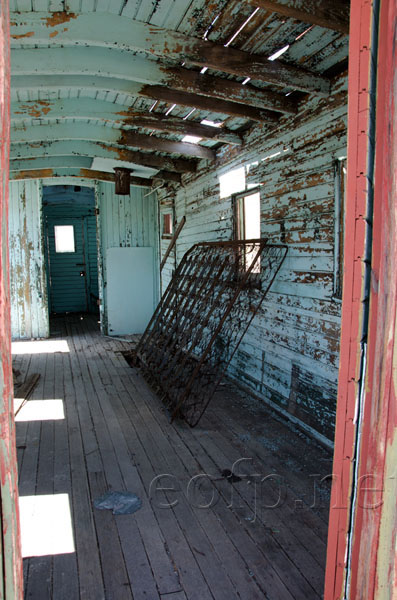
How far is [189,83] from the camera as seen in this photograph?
3.69 m

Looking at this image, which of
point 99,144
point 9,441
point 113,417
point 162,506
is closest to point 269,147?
point 99,144

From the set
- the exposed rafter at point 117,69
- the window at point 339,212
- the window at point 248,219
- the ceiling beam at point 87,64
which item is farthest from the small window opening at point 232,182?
the window at point 339,212

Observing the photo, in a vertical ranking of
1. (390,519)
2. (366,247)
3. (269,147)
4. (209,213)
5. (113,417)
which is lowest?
(113,417)

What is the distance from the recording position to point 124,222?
942cm

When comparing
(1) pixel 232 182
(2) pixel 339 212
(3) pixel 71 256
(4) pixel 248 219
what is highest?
(1) pixel 232 182

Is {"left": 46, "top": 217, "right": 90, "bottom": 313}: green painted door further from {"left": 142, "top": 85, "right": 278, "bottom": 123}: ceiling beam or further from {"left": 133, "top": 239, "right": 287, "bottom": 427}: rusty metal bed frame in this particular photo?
{"left": 142, "top": 85, "right": 278, "bottom": 123}: ceiling beam

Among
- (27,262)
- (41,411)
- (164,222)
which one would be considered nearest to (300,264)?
(41,411)

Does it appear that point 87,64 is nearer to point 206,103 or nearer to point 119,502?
point 206,103

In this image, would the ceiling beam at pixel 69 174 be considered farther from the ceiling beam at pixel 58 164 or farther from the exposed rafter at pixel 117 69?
the exposed rafter at pixel 117 69

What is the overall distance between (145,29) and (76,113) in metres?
1.94

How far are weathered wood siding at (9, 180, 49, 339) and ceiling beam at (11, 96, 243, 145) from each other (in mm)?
4118

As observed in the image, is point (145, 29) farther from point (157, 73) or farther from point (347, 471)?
point (347, 471)

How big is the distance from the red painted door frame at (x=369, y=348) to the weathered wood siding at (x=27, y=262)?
28.0 ft

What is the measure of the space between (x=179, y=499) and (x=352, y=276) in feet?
7.99
